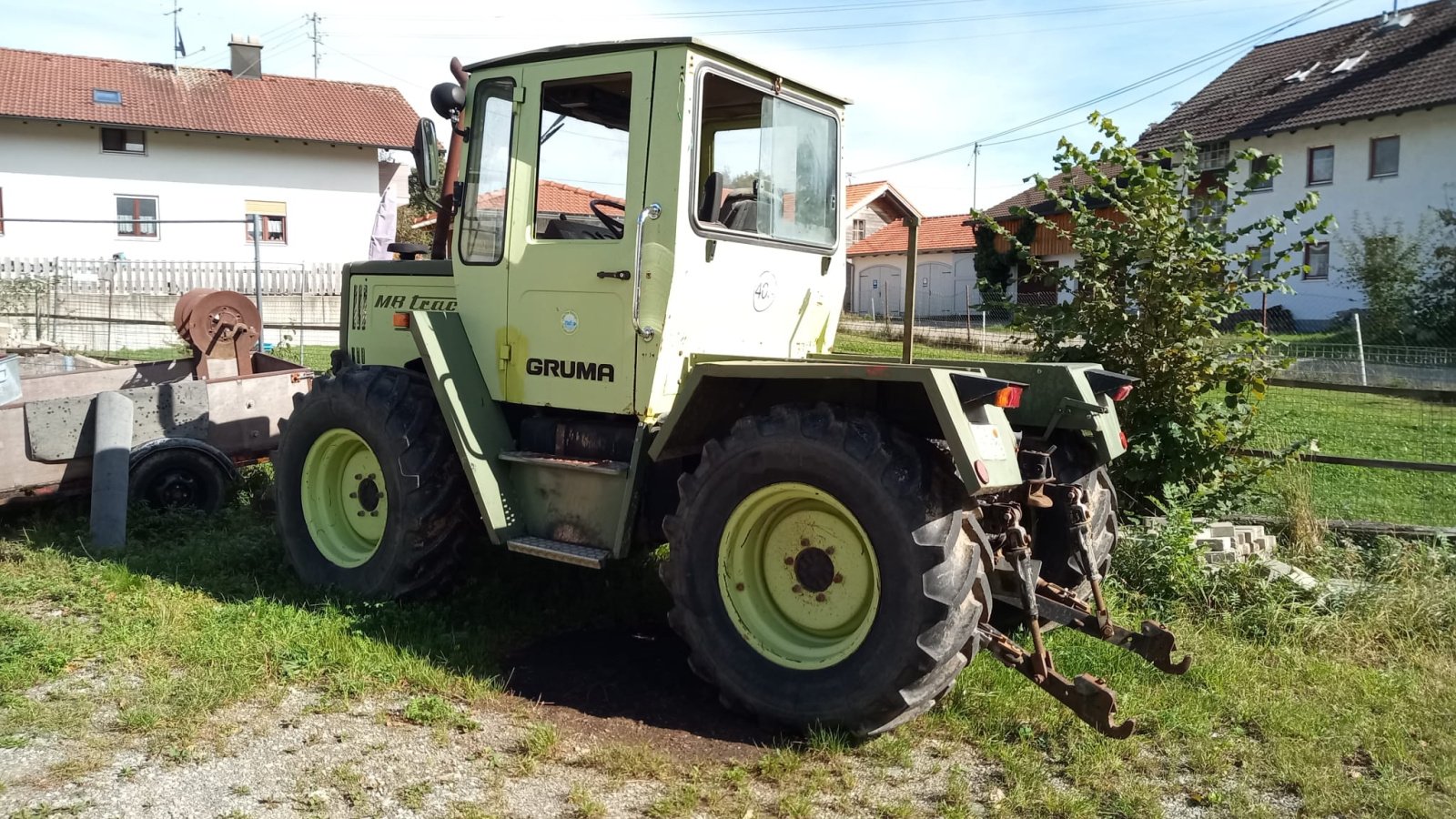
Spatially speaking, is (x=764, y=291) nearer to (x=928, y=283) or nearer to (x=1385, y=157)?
(x=1385, y=157)

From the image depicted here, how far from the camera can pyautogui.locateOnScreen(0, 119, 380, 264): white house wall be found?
94.0 ft

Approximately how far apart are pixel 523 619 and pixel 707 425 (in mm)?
1552

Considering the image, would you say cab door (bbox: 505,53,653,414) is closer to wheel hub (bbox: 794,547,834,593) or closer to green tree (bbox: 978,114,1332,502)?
wheel hub (bbox: 794,547,834,593)

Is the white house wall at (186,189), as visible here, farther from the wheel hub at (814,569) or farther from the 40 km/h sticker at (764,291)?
the wheel hub at (814,569)

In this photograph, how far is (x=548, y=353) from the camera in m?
5.04

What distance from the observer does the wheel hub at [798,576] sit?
420cm

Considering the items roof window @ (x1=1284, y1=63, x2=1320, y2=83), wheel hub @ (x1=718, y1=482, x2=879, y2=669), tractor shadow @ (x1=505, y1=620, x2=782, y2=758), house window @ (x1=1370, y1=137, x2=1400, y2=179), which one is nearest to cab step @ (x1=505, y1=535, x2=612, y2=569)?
tractor shadow @ (x1=505, y1=620, x2=782, y2=758)

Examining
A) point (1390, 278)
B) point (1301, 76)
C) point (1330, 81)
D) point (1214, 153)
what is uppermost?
point (1301, 76)

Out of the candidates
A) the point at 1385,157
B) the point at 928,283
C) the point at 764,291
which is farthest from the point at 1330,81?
the point at 764,291

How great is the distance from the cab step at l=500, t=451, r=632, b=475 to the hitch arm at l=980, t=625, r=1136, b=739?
1702 mm

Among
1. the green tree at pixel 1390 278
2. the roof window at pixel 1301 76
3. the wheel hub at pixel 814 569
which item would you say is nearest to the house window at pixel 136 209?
the green tree at pixel 1390 278

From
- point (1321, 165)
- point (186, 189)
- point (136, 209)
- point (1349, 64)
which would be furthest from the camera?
point (186, 189)

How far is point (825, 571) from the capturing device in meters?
4.27

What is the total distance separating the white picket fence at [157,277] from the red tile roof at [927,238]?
87.5ft
